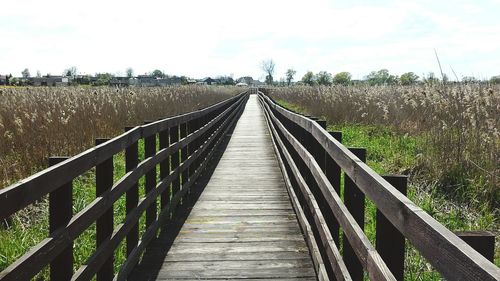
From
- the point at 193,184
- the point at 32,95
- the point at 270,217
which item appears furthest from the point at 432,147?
the point at 32,95

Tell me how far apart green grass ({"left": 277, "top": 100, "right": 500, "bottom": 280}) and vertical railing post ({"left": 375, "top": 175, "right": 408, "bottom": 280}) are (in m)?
1.83

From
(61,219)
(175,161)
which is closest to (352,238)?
(61,219)

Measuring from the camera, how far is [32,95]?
12.1 metres

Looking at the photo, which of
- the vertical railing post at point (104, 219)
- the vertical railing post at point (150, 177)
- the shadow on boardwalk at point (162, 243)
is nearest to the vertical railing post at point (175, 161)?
the shadow on boardwalk at point (162, 243)

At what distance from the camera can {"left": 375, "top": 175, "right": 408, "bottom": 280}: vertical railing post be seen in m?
2.13

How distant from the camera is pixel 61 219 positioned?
2.54m

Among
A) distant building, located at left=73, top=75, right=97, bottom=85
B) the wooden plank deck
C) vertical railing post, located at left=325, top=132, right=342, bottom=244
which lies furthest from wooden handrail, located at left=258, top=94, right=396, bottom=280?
distant building, located at left=73, top=75, right=97, bottom=85

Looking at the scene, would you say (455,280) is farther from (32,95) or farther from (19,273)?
(32,95)

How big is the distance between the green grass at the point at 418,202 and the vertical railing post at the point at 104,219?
237cm

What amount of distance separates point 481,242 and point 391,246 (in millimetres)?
568

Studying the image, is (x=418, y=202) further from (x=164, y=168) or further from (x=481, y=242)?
(x=481, y=242)

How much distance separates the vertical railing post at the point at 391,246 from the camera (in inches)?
83.8

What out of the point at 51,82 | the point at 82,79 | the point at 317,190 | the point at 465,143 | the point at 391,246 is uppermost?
the point at 51,82

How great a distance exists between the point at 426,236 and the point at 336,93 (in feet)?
53.0
